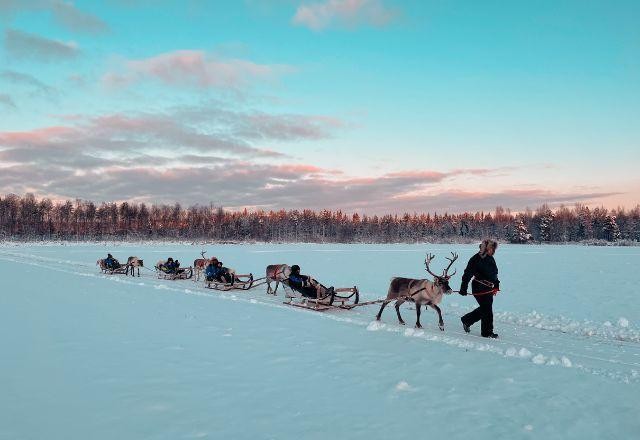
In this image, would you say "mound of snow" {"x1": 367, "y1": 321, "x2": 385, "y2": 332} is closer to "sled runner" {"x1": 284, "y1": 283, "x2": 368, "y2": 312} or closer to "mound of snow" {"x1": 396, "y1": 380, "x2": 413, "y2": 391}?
"sled runner" {"x1": 284, "y1": 283, "x2": 368, "y2": 312}

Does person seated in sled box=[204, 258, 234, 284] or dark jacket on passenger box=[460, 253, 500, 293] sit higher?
dark jacket on passenger box=[460, 253, 500, 293]

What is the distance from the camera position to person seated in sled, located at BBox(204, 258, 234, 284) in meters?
17.8

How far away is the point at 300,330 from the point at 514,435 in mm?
5600

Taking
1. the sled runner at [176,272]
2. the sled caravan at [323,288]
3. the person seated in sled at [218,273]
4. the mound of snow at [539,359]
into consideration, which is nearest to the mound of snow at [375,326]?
the sled caravan at [323,288]

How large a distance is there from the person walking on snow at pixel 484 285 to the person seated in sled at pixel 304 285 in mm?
4189

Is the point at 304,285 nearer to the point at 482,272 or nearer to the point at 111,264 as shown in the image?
the point at 482,272

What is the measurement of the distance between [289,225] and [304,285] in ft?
420

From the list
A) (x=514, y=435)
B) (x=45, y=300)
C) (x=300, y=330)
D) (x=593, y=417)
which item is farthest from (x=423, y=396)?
(x=45, y=300)

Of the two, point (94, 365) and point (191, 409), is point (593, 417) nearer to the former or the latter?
point (191, 409)

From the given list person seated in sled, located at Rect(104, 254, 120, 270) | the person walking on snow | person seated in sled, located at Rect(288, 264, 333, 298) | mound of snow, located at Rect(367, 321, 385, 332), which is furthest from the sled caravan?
person seated in sled, located at Rect(104, 254, 120, 270)

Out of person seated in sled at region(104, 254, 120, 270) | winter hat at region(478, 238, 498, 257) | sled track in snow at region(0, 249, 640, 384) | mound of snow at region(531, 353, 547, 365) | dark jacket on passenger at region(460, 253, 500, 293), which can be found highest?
winter hat at region(478, 238, 498, 257)

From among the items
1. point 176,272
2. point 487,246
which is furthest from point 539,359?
point 176,272

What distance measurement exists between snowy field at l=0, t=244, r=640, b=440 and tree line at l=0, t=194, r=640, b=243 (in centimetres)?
9226

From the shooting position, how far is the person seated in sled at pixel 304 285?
43.7 feet
